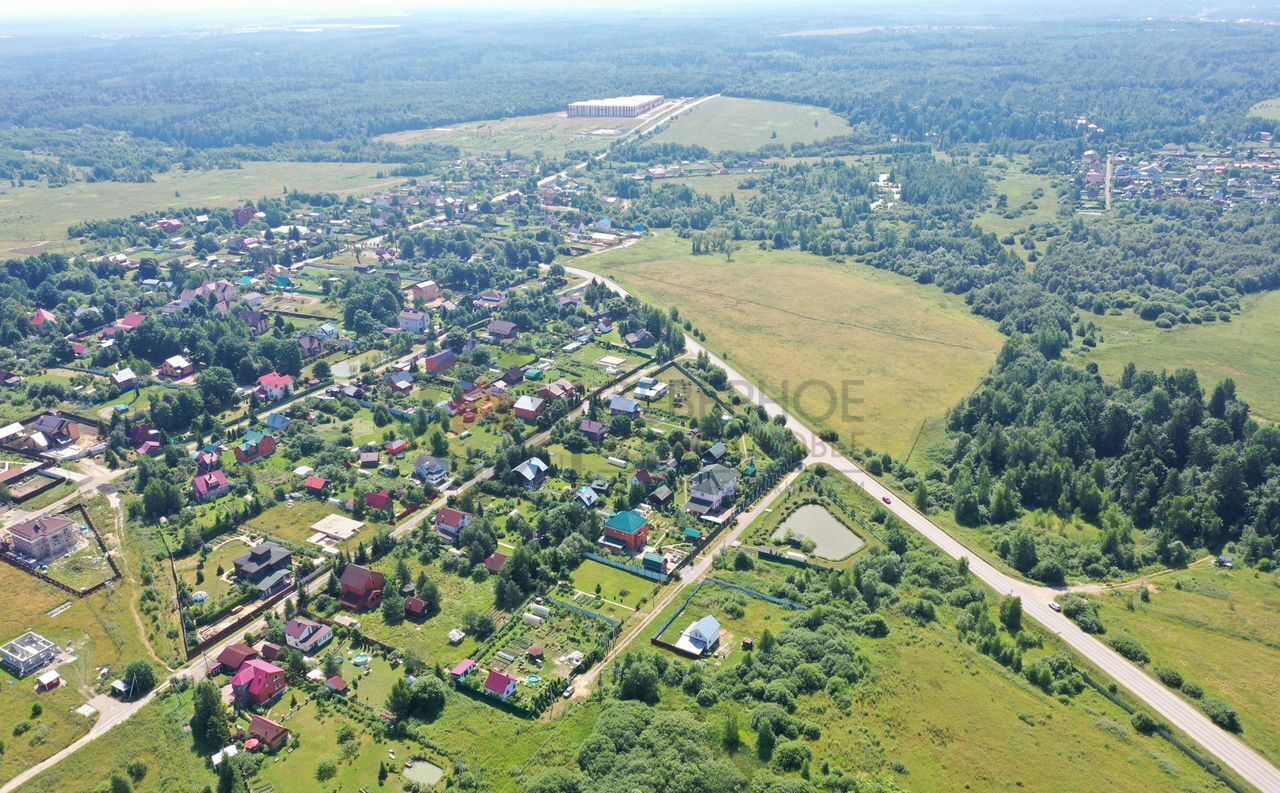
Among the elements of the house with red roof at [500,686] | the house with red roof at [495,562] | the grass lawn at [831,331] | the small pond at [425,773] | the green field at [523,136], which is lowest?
the grass lawn at [831,331]

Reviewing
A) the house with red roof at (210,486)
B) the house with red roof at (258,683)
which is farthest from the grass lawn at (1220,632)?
the house with red roof at (210,486)

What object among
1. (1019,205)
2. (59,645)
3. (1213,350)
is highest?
(1019,205)

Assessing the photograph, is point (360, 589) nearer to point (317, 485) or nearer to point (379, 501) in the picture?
point (379, 501)

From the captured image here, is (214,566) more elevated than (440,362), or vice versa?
(440,362)

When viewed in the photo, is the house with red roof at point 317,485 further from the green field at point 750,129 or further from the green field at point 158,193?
the green field at point 750,129

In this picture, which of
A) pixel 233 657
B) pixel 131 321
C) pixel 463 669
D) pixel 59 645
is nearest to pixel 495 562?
pixel 463 669

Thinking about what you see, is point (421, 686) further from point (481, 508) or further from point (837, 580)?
point (837, 580)

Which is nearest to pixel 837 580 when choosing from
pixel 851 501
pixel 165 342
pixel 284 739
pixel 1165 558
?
pixel 851 501
